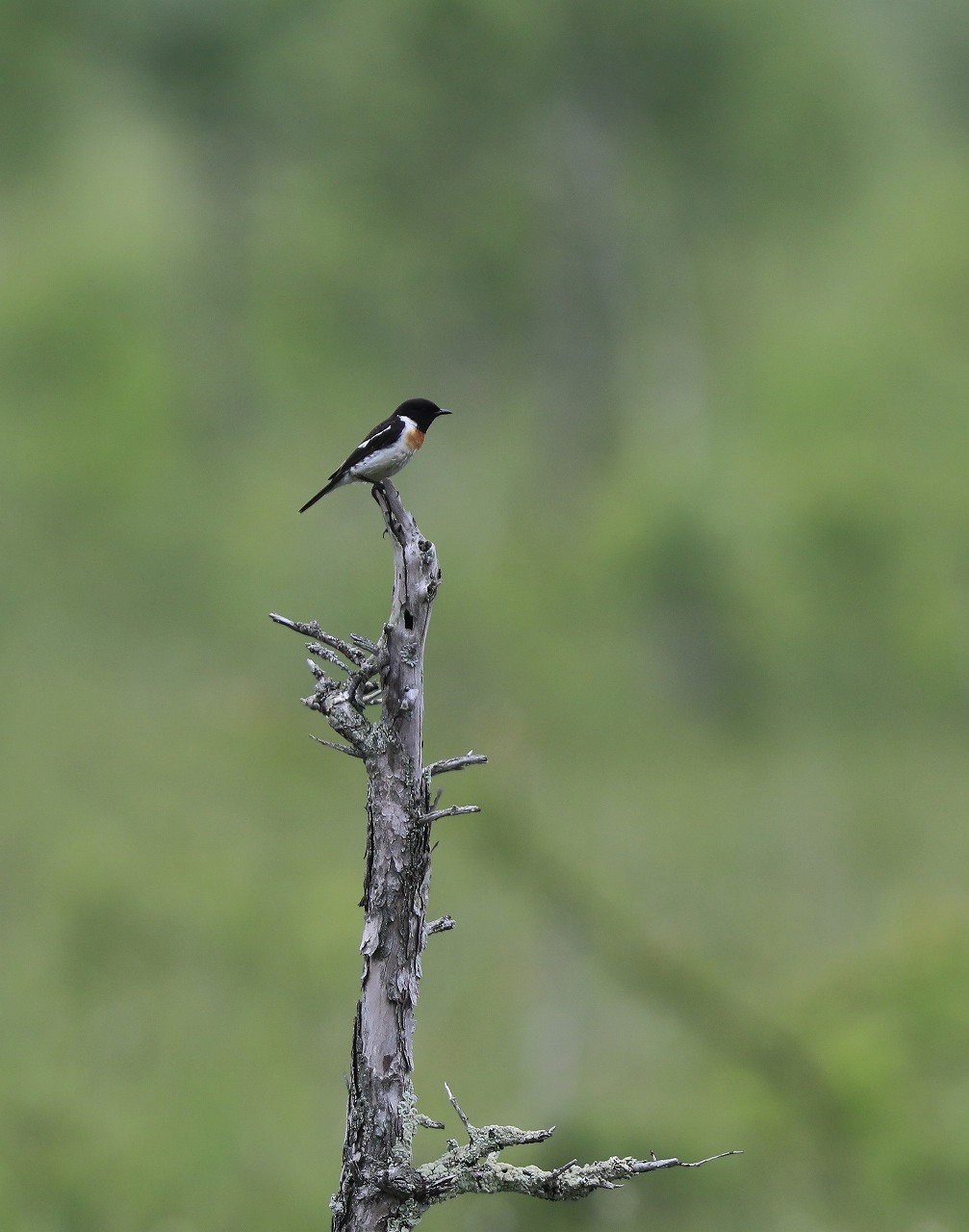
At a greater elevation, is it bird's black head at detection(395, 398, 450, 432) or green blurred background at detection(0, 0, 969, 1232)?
green blurred background at detection(0, 0, 969, 1232)

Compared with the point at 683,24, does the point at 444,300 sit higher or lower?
lower

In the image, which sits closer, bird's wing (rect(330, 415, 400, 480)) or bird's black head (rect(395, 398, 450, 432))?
bird's wing (rect(330, 415, 400, 480))

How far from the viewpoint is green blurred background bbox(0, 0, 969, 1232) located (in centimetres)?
1844

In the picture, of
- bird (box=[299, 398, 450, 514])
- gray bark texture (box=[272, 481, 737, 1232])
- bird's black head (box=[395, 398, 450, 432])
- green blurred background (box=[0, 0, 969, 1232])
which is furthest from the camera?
green blurred background (box=[0, 0, 969, 1232])

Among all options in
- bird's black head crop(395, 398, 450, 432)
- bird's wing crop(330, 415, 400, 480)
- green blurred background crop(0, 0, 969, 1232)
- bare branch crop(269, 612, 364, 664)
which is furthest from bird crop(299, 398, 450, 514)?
green blurred background crop(0, 0, 969, 1232)

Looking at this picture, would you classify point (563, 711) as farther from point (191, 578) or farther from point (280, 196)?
point (280, 196)

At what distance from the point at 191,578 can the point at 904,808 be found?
1680cm

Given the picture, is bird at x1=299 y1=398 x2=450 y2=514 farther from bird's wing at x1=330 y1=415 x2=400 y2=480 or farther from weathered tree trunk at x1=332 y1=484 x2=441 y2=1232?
weathered tree trunk at x1=332 y1=484 x2=441 y2=1232

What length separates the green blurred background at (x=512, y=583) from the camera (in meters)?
18.4

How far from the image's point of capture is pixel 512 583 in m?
30.9

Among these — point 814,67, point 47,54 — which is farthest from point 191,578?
point 814,67

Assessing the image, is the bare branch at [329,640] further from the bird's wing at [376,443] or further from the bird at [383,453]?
the bird's wing at [376,443]

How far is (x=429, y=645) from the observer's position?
2911cm

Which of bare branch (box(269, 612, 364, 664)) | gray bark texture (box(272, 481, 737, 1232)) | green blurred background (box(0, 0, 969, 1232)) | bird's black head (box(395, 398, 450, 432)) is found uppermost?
green blurred background (box(0, 0, 969, 1232))
